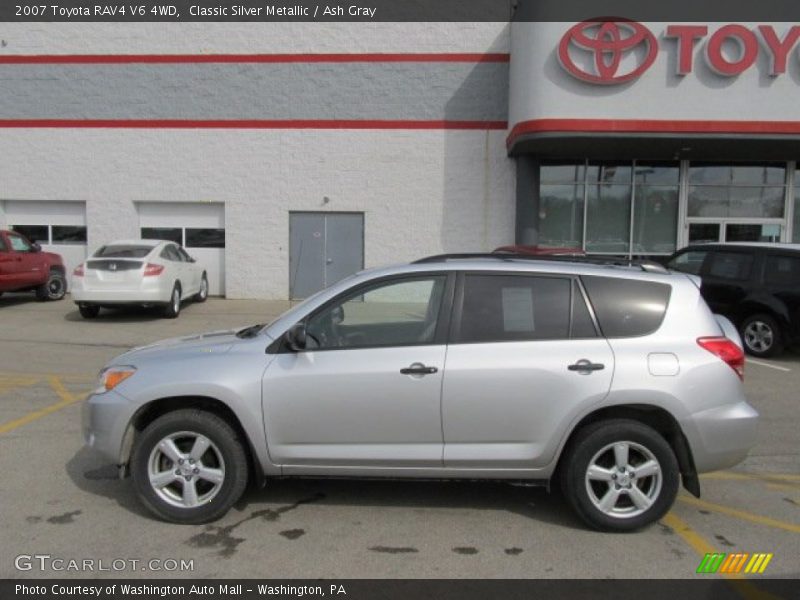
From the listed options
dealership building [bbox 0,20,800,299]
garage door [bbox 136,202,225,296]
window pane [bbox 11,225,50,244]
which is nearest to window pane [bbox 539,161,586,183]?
dealership building [bbox 0,20,800,299]

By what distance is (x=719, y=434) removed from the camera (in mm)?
3922

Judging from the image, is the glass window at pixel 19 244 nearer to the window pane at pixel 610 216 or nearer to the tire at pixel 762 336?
the window pane at pixel 610 216

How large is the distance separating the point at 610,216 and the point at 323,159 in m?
7.66

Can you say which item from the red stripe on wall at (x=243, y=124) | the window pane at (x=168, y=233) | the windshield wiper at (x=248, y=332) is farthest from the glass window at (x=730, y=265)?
the window pane at (x=168, y=233)

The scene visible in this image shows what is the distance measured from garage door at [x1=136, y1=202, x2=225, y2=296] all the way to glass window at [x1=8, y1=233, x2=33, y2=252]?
3.34m

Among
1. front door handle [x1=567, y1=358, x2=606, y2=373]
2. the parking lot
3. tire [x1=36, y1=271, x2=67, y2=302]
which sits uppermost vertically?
front door handle [x1=567, y1=358, x2=606, y2=373]

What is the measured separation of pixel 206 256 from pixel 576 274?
15076mm

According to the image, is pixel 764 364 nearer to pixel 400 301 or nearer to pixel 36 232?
pixel 400 301

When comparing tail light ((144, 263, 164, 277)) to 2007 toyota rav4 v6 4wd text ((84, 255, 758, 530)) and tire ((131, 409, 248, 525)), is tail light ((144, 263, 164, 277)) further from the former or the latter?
tire ((131, 409, 248, 525))

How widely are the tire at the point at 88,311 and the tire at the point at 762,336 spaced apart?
39.5 feet

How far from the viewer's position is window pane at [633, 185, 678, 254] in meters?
16.8

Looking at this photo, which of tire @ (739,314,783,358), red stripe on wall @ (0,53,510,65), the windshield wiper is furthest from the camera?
red stripe on wall @ (0,53,510,65)

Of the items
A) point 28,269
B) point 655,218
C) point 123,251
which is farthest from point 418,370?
point 655,218
